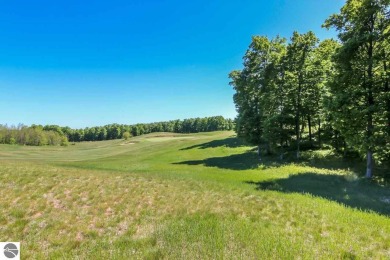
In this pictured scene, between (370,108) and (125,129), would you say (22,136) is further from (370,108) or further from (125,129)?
(370,108)

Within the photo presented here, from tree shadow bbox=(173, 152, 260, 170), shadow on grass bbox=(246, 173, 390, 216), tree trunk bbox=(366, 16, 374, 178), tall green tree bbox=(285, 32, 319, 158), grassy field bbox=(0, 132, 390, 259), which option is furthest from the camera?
tall green tree bbox=(285, 32, 319, 158)

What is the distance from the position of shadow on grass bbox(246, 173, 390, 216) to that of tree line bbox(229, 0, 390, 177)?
2702 millimetres

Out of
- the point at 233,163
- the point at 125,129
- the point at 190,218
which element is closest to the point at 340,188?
the point at 190,218

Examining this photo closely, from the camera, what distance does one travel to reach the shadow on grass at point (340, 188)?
10.5 m

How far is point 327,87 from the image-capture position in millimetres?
19984

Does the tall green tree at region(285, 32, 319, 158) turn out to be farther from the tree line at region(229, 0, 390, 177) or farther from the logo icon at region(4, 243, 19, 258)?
the logo icon at region(4, 243, 19, 258)

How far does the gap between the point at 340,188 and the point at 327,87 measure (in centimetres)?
1025

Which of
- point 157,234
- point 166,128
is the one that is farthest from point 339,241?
point 166,128

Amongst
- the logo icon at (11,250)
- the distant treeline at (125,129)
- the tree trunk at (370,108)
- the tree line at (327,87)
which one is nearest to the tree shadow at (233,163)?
the tree line at (327,87)

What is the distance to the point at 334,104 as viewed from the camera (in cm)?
1645

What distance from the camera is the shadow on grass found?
414 inches

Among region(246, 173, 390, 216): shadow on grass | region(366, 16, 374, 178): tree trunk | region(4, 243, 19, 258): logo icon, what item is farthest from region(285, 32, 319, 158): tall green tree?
region(4, 243, 19, 258): logo icon

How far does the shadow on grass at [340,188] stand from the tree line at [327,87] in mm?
2702

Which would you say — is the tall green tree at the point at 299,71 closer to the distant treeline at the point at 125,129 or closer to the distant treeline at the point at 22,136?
the distant treeline at the point at 125,129
